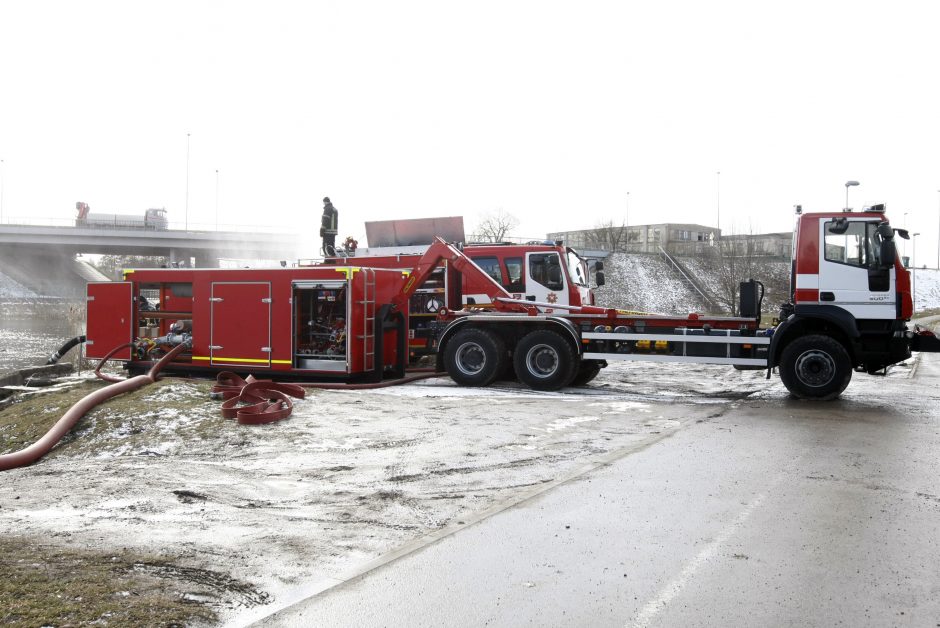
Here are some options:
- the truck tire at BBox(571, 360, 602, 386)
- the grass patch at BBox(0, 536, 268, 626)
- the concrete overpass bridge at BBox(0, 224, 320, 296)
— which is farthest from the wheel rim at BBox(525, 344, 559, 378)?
the concrete overpass bridge at BBox(0, 224, 320, 296)

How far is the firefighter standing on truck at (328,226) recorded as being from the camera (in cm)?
1714

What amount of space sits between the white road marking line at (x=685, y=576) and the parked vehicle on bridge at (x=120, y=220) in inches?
2518

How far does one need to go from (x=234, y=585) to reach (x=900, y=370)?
63.3 ft

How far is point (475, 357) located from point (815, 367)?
18.5 ft

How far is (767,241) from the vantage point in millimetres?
63375

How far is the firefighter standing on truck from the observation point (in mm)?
17141

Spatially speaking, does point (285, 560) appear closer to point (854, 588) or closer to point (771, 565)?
point (771, 565)

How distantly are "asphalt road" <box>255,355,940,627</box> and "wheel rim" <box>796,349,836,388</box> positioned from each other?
→ 3942 mm

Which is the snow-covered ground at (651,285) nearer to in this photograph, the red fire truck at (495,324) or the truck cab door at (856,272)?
the red fire truck at (495,324)

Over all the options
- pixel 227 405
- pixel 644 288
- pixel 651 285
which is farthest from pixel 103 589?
pixel 651 285

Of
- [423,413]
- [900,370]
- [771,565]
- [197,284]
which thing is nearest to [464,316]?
[423,413]

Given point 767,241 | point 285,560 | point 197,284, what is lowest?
point 285,560

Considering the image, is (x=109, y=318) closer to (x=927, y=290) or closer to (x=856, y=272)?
(x=856, y=272)

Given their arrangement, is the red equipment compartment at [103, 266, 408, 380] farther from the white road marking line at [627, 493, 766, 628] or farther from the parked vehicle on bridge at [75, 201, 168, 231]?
the parked vehicle on bridge at [75, 201, 168, 231]
